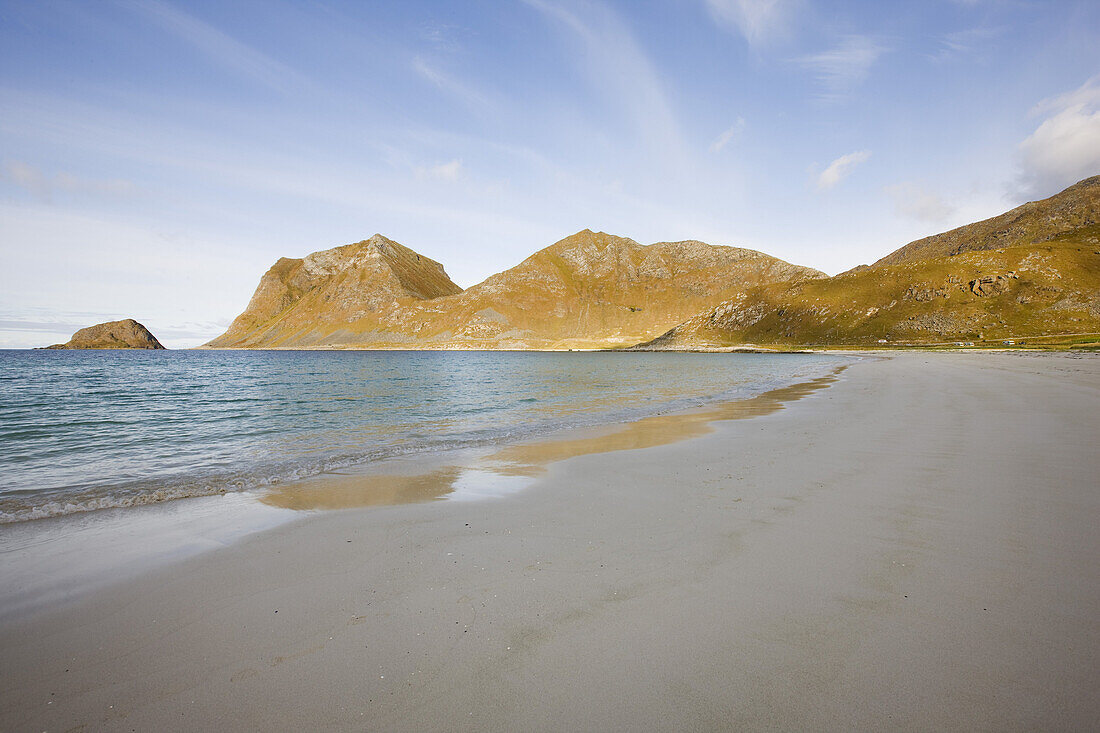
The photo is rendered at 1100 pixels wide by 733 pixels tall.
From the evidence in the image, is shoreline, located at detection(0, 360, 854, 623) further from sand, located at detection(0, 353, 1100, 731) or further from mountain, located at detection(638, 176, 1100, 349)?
mountain, located at detection(638, 176, 1100, 349)

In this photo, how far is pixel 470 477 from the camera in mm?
10289

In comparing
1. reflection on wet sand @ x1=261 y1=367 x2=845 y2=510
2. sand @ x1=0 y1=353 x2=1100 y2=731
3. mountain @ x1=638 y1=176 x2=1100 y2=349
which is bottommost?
reflection on wet sand @ x1=261 y1=367 x2=845 y2=510

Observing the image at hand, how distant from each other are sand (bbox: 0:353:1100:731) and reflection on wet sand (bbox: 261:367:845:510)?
0.95 metres

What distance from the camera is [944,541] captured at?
5.66m

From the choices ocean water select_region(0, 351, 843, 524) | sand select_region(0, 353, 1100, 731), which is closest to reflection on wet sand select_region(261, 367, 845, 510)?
sand select_region(0, 353, 1100, 731)

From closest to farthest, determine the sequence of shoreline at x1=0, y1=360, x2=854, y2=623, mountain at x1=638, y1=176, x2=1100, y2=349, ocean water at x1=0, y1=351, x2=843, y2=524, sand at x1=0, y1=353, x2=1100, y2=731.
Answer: sand at x1=0, y1=353, x2=1100, y2=731 → shoreline at x1=0, y1=360, x2=854, y2=623 → ocean water at x1=0, y1=351, x2=843, y2=524 → mountain at x1=638, y1=176, x2=1100, y2=349

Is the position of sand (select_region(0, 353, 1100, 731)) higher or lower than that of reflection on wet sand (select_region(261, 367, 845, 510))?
higher

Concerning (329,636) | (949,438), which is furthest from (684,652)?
(949,438)

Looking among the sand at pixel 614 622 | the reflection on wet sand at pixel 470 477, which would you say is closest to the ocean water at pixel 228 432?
the reflection on wet sand at pixel 470 477

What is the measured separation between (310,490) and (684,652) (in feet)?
27.1

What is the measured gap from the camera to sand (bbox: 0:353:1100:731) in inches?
125

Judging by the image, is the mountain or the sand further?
the mountain

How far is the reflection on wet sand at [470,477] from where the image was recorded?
28.9 ft

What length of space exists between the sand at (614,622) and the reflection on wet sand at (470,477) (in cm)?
95
